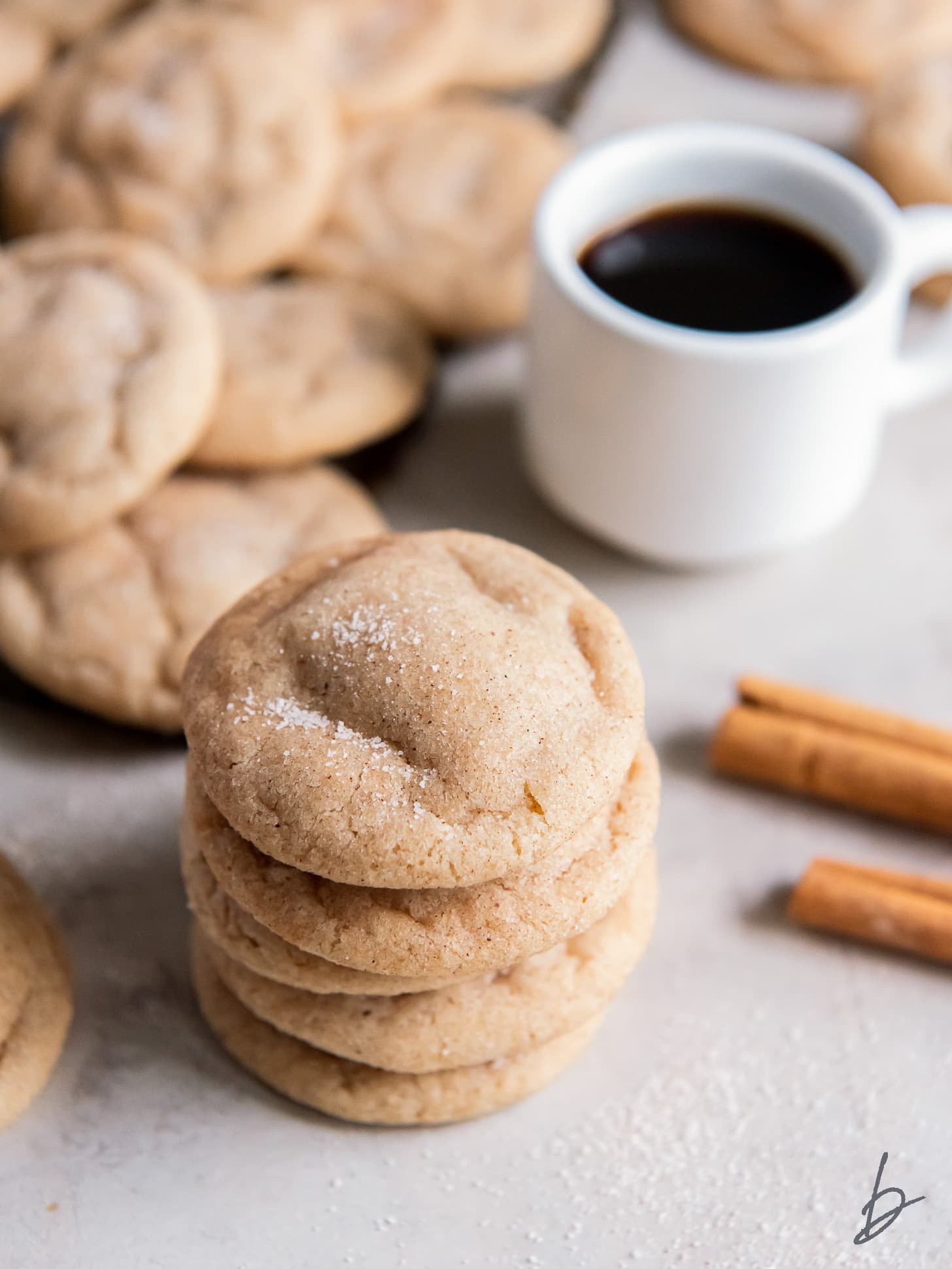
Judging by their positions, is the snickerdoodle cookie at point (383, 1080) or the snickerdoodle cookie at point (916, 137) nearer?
the snickerdoodle cookie at point (383, 1080)

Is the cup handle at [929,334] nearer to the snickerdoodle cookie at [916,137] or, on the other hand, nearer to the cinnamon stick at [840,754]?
the snickerdoodle cookie at [916,137]

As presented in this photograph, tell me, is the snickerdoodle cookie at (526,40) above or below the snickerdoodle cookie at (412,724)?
above

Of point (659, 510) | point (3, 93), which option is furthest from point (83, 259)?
point (659, 510)

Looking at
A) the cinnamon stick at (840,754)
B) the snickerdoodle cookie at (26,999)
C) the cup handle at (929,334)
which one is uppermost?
the cup handle at (929,334)
